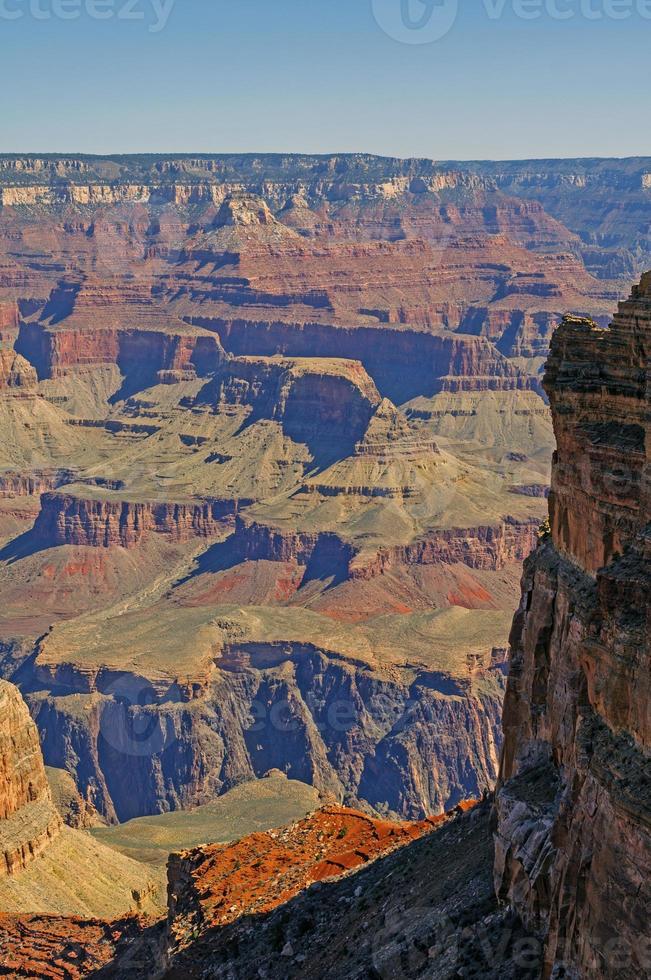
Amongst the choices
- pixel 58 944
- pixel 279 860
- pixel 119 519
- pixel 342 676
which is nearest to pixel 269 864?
pixel 279 860

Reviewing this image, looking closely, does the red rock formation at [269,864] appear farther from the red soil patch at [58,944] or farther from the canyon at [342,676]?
the red soil patch at [58,944]

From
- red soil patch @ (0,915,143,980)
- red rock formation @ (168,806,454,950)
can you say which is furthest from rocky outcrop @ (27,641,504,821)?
red rock formation @ (168,806,454,950)

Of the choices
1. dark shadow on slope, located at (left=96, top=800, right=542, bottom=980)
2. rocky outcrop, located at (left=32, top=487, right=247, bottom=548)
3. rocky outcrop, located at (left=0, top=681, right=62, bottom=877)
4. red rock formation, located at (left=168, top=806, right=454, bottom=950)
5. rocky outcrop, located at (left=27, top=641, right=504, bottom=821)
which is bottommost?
rocky outcrop, located at (left=27, top=641, right=504, bottom=821)

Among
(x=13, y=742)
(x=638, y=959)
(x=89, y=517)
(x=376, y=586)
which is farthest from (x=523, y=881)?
(x=89, y=517)

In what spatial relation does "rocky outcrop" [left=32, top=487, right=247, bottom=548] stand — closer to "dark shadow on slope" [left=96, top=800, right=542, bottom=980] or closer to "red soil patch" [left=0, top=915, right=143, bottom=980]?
"red soil patch" [left=0, top=915, right=143, bottom=980]

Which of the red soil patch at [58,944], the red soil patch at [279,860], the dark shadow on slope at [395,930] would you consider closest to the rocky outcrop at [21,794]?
the red soil patch at [58,944]

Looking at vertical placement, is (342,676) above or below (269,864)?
below

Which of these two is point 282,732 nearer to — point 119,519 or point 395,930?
point 119,519

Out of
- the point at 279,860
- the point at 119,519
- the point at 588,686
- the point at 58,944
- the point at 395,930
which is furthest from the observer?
the point at 119,519
